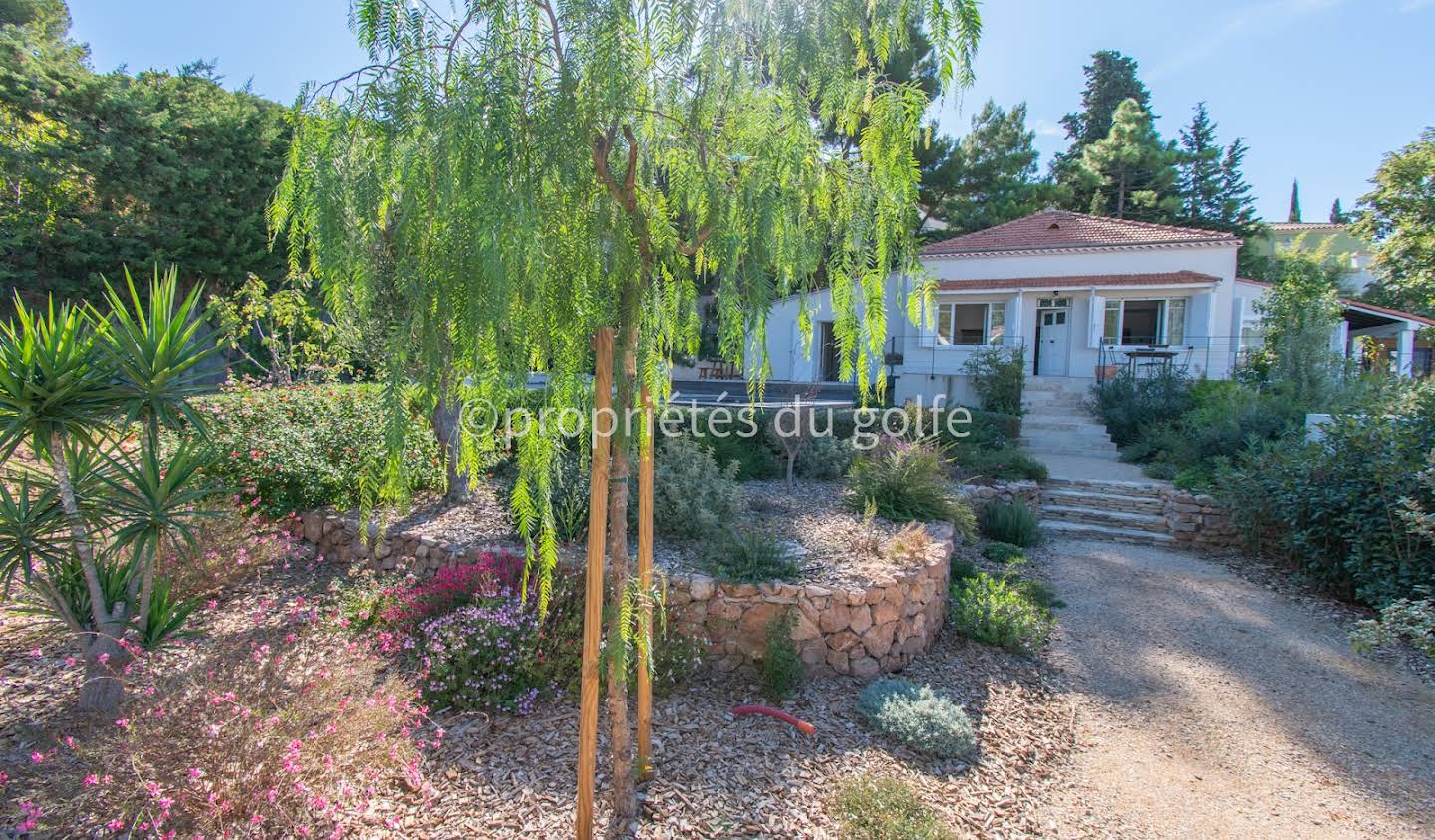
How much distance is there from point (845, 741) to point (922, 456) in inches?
140

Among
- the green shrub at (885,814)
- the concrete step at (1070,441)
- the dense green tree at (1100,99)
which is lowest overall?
the green shrub at (885,814)

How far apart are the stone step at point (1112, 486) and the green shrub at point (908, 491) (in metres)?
3.61

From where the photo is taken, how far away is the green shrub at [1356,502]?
5.20 m

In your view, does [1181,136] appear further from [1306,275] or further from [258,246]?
[258,246]

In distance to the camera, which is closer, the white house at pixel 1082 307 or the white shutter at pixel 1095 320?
the white house at pixel 1082 307

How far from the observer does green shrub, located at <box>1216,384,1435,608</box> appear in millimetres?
5195

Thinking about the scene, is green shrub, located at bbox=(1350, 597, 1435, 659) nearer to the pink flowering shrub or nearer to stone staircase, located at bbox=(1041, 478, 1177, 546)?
stone staircase, located at bbox=(1041, 478, 1177, 546)

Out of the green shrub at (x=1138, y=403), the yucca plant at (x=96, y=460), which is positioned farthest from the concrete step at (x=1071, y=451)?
the yucca plant at (x=96, y=460)

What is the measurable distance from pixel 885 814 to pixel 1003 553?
14.7ft

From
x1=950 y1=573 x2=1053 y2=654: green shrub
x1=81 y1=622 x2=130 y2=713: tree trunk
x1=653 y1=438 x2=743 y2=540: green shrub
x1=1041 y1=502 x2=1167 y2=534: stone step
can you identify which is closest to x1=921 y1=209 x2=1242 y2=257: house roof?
x1=1041 y1=502 x2=1167 y2=534: stone step

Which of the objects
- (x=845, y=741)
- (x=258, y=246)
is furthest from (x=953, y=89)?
(x=258, y=246)

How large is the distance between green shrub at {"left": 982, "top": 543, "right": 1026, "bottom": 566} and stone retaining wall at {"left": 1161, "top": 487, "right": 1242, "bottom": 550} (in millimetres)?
2328

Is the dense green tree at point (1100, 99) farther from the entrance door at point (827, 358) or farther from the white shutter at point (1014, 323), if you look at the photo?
the entrance door at point (827, 358)

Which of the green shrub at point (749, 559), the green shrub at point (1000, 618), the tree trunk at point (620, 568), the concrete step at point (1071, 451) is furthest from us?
the concrete step at point (1071, 451)
